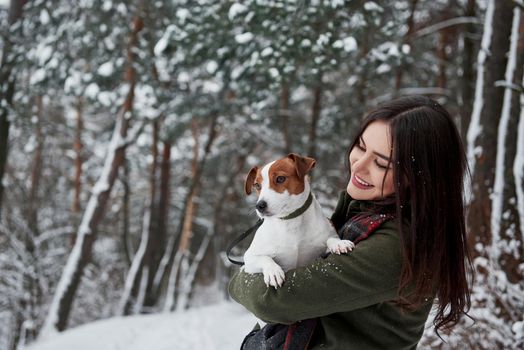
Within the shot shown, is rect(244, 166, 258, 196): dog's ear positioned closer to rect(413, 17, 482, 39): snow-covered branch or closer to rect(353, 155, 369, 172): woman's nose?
rect(353, 155, 369, 172): woman's nose

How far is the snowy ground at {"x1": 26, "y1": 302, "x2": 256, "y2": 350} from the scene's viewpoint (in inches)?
302

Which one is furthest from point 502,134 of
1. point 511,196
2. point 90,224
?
point 90,224

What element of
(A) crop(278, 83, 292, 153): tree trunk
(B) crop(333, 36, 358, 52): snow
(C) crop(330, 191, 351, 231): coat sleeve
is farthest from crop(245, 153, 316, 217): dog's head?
(A) crop(278, 83, 292, 153): tree trunk

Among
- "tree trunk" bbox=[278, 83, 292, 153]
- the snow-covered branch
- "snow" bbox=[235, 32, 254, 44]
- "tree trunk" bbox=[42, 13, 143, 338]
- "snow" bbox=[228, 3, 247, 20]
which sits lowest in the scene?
"tree trunk" bbox=[42, 13, 143, 338]

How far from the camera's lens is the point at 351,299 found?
5.17ft

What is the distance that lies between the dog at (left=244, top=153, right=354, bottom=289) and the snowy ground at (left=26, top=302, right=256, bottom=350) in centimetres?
601

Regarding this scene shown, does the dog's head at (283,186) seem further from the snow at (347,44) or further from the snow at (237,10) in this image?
the snow at (237,10)

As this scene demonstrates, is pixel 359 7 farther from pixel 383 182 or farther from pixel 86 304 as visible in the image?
pixel 86 304

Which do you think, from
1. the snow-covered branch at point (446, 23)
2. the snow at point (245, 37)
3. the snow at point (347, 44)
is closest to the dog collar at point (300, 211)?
the snow at point (347, 44)

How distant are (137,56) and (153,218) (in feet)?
17.7

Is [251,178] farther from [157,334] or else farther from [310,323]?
[157,334]

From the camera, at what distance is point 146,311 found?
14.1 m

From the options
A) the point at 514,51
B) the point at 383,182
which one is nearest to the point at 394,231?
the point at 383,182

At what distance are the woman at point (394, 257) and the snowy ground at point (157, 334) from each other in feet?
20.3
